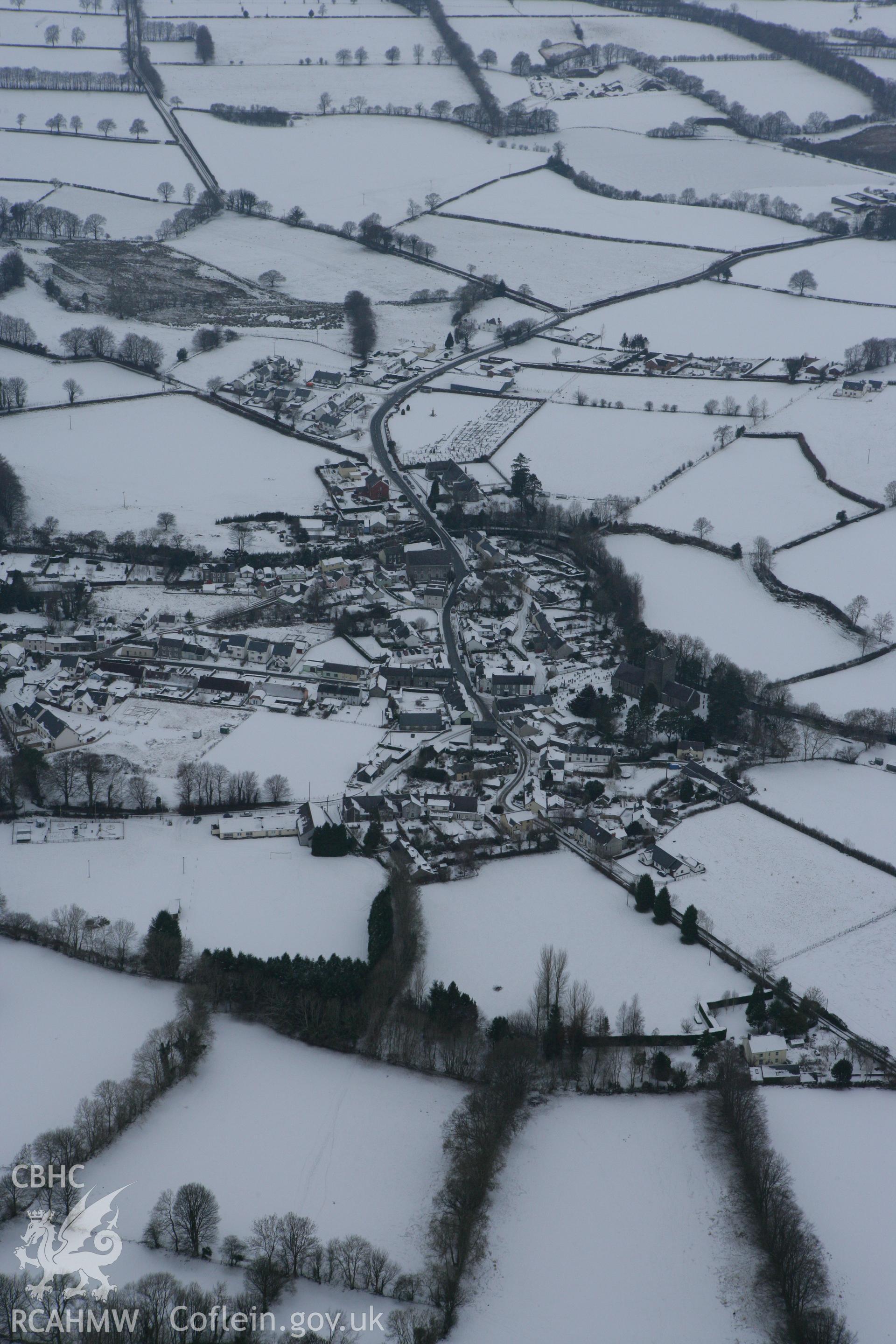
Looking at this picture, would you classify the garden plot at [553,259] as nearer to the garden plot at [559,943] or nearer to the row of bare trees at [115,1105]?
the garden plot at [559,943]

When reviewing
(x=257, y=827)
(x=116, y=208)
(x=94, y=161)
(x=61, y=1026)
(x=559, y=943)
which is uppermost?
(x=94, y=161)

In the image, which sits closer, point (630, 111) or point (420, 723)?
point (420, 723)

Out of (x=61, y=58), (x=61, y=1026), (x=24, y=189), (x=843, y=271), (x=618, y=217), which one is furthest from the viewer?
(x=61, y=58)

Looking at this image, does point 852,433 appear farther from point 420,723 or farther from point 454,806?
point 454,806

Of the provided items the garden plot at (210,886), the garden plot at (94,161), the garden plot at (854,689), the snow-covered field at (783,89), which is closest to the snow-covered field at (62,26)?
the garden plot at (94,161)

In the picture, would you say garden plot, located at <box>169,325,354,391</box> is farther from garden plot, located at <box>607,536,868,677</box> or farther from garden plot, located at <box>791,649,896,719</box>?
garden plot, located at <box>791,649,896,719</box>

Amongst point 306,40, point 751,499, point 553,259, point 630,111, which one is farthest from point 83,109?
point 751,499

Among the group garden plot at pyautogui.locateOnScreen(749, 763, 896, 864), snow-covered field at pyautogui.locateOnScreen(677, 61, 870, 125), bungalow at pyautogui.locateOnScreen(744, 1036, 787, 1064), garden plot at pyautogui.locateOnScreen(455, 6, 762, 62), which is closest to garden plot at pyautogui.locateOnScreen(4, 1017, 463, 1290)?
bungalow at pyautogui.locateOnScreen(744, 1036, 787, 1064)
